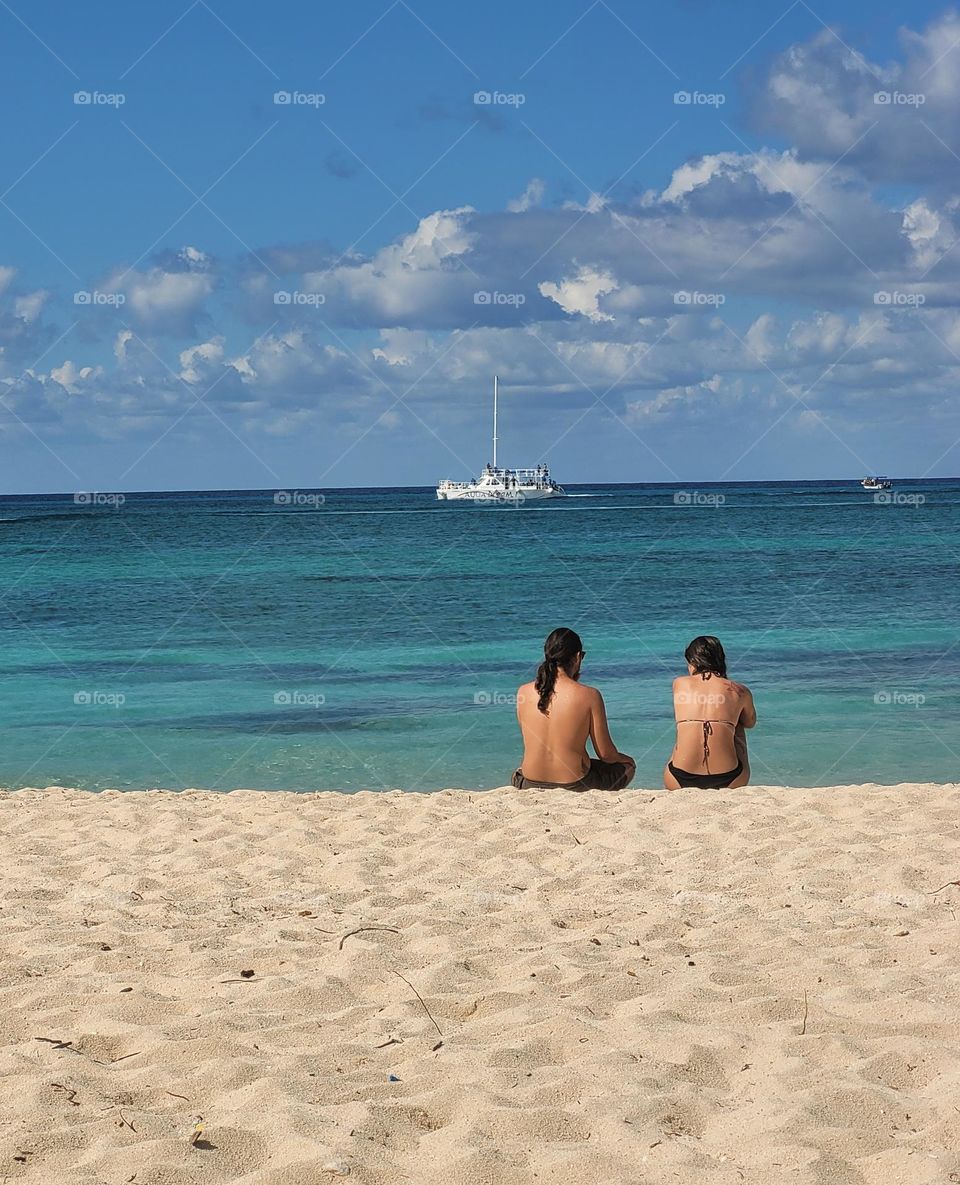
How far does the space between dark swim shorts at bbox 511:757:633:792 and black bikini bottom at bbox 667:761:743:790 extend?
0.37 metres

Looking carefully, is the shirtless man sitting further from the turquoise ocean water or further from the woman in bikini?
the turquoise ocean water

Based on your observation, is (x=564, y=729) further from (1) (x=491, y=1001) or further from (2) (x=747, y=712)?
(1) (x=491, y=1001)

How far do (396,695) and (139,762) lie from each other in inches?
156

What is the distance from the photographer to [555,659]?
8062 millimetres

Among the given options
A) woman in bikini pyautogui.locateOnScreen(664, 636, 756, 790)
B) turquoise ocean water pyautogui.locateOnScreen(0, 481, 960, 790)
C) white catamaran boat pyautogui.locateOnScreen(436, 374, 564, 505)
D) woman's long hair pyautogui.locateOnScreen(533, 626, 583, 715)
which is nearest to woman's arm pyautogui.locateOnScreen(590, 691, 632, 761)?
woman's long hair pyautogui.locateOnScreen(533, 626, 583, 715)

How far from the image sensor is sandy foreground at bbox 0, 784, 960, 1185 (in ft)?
10.1

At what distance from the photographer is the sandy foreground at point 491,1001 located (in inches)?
122

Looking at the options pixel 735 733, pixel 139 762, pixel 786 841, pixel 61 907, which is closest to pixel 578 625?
pixel 139 762

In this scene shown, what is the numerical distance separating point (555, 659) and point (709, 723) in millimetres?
1164

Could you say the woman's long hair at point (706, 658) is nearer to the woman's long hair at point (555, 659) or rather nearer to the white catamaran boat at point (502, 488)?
the woman's long hair at point (555, 659)

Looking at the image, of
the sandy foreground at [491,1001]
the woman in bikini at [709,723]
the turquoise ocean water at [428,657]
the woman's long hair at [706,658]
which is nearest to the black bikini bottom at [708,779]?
the woman in bikini at [709,723]

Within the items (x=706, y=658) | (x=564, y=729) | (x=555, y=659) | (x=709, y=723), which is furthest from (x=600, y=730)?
(x=706, y=658)

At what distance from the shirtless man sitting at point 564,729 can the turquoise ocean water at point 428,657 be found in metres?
2.06

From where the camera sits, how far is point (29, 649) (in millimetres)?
19156
